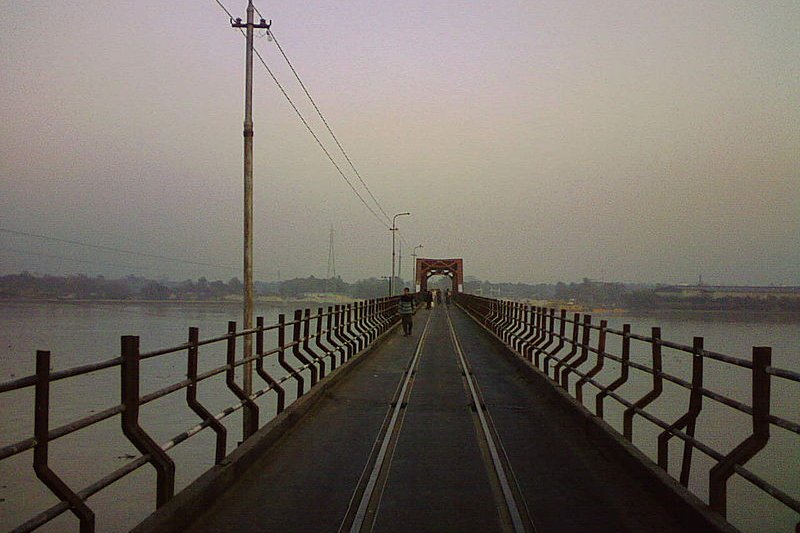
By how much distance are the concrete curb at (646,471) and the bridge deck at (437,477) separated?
0.29ft

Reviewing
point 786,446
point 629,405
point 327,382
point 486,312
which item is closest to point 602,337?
point 629,405

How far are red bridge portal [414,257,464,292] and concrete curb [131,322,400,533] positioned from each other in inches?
4761

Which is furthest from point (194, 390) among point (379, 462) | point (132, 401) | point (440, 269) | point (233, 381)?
point (440, 269)

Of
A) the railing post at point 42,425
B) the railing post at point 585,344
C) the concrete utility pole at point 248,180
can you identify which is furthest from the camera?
the concrete utility pole at point 248,180

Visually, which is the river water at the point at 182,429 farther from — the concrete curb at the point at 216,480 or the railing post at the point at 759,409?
the railing post at the point at 759,409

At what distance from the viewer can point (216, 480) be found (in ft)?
22.3

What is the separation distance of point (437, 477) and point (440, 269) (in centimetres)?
12646

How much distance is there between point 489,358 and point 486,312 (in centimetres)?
1440

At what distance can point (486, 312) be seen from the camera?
37062mm

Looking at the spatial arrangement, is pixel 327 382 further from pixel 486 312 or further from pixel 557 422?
pixel 486 312

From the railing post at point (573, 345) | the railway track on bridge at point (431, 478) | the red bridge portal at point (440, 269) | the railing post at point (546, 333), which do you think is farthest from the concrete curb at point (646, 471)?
the red bridge portal at point (440, 269)

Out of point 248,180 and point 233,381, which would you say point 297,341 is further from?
point 233,381

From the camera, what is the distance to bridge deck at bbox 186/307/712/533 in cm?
629

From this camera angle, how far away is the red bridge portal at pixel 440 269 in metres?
133
